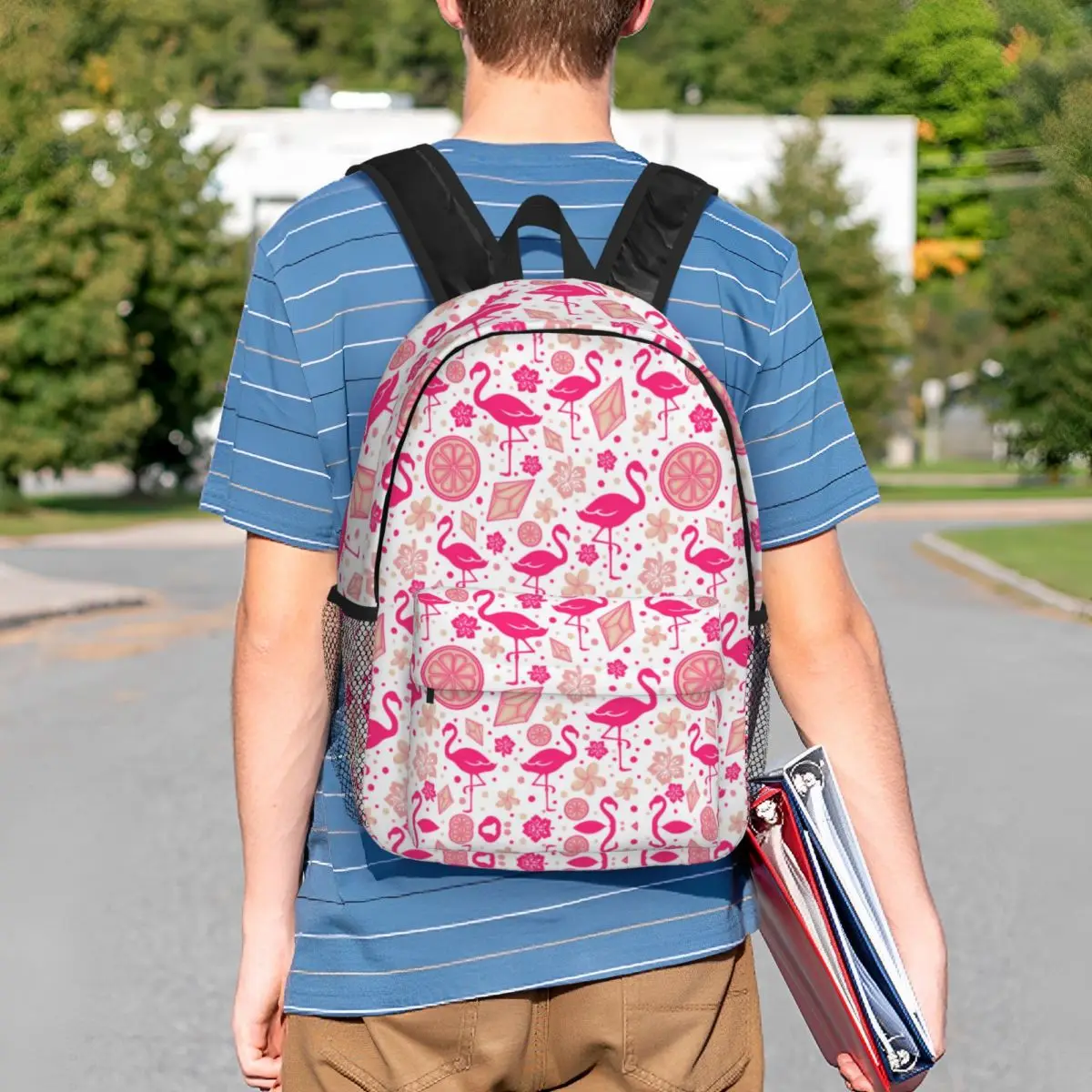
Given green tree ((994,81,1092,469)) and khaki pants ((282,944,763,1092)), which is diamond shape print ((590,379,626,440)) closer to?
khaki pants ((282,944,763,1092))

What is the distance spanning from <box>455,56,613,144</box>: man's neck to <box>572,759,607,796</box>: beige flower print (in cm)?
63

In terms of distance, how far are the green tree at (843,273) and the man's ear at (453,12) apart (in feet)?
→ 149

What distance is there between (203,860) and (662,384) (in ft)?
20.4

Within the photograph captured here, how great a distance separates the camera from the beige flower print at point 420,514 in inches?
74.2

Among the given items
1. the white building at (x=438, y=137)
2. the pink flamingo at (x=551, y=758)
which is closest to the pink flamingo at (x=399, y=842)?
the pink flamingo at (x=551, y=758)

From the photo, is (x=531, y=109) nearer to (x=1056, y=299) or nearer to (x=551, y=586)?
(x=551, y=586)

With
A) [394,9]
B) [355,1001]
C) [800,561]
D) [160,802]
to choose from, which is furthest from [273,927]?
[394,9]

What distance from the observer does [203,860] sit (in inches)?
308

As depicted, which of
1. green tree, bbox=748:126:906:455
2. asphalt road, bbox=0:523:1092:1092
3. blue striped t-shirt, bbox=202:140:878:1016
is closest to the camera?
blue striped t-shirt, bbox=202:140:878:1016

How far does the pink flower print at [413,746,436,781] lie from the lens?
6.25ft

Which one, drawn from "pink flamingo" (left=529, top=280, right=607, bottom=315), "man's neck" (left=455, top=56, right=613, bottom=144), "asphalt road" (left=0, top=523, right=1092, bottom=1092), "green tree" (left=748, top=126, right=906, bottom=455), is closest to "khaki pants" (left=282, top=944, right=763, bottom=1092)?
"pink flamingo" (left=529, top=280, right=607, bottom=315)

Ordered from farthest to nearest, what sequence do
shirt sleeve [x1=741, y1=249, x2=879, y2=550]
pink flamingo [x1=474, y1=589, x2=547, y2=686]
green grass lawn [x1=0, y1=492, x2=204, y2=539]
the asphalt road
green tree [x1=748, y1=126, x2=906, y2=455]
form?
green tree [x1=748, y1=126, x2=906, y2=455]
green grass lawn [x1=0, y1=492, x2=204, y2=539]
the asphalt road
shirt sleeve [x1=741, y1=249, x2=879, y2=550]
pink flamingo [x1=474, y1=589, x2=547, y2=686]

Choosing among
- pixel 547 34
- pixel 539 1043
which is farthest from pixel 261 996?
pixel 547 34

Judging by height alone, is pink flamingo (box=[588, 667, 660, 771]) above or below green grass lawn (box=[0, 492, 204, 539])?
above
